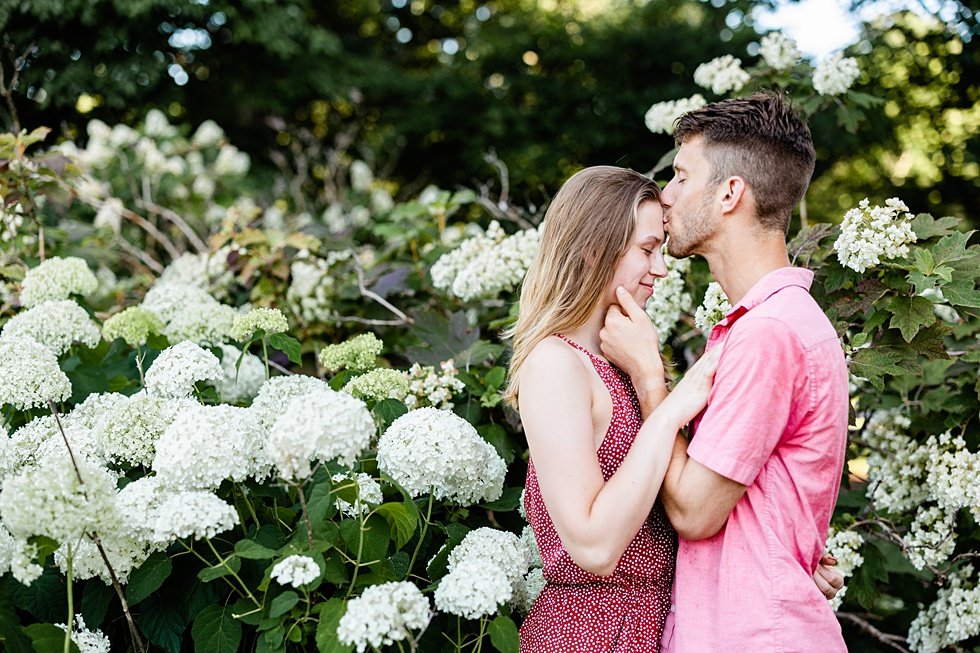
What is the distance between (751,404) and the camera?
6.13 ft

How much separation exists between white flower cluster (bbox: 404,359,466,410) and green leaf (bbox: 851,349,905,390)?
128 centimetres

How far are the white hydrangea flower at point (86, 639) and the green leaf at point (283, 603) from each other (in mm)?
499

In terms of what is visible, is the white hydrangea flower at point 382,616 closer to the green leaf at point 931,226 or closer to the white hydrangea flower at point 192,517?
the white hydrangea flower at point 192,517

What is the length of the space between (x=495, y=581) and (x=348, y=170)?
Answer: 1137cm

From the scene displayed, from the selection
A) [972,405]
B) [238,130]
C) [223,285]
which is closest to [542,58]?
[238,130]

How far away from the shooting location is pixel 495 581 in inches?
79.5

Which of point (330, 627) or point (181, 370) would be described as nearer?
point (330, 627)

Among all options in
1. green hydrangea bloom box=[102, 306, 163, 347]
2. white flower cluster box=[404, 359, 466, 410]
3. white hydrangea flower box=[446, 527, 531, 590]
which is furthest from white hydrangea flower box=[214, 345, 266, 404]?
white hydrangea flower box=[446, 527, 531, 590]

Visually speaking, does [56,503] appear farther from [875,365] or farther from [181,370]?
[875,365]

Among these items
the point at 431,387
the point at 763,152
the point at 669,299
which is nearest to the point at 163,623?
the point at 431,387

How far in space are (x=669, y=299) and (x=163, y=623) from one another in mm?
2096

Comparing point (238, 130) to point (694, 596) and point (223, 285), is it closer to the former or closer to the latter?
point (223, 285)

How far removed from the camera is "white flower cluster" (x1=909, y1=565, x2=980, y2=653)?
302cm

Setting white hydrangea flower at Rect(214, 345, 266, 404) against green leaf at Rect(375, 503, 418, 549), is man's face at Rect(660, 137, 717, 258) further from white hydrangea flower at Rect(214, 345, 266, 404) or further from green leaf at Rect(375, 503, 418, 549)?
white hydrangea flower at Rect(214, 345, 266, 404)
